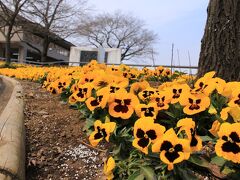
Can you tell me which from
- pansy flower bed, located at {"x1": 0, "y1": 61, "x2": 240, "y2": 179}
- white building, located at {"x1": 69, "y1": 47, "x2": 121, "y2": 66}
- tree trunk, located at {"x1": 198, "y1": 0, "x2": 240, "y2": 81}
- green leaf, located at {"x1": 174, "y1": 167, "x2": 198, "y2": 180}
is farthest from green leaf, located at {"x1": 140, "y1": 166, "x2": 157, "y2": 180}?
white building, located at {"x1": 69, "y1": 47, "x2": 121, "y2": 66}

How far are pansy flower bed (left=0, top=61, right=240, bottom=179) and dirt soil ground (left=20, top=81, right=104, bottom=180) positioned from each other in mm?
237

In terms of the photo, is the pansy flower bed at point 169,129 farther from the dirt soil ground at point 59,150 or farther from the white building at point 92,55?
the white building at point 92,55

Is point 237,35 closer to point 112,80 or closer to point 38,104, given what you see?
point 112,80

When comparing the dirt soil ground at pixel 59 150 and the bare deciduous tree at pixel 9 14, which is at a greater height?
the bare deciduous tree at pixel 9 14

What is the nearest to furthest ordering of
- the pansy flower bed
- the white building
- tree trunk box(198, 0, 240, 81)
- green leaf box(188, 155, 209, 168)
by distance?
the pansy flower bed, green leaf box(188, 155, 209, 168), tree trunk box(198, 0, 240, 81), the white building

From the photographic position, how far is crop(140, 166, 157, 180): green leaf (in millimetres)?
2041

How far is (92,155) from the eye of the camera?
307 cm

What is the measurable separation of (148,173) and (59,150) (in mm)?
1285

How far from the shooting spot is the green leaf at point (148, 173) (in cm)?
204

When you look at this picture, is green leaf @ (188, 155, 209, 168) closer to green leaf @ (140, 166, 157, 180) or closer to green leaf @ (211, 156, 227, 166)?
green leaf @ (211, 156, 227, 166)

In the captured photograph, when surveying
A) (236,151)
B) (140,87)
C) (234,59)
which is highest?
(234,59)

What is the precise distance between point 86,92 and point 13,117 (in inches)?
30.1

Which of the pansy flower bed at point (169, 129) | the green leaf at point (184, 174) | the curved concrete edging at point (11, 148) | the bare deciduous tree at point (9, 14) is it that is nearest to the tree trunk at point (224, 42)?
the pansy flower bed at point (169, 129)

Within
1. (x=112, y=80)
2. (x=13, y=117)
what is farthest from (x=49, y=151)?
(x=112, y=80)
